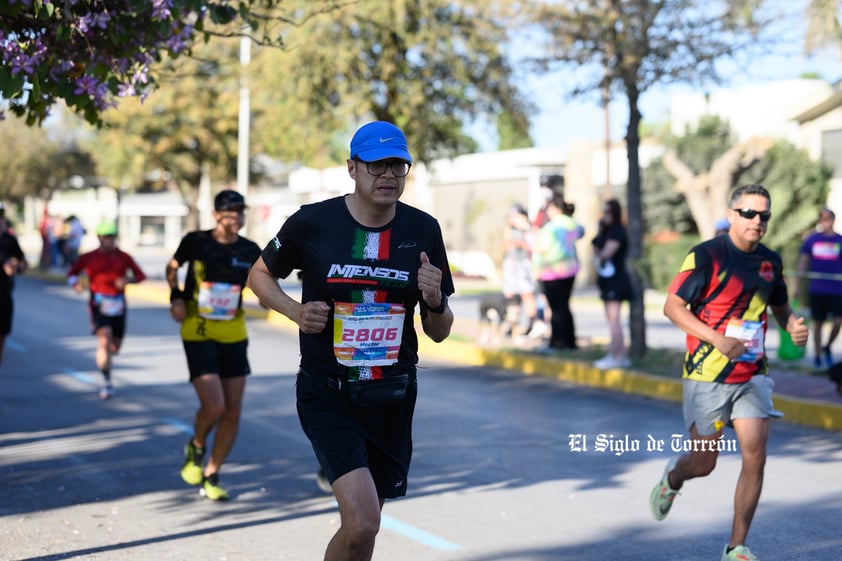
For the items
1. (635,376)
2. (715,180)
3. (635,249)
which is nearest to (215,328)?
(635,376)

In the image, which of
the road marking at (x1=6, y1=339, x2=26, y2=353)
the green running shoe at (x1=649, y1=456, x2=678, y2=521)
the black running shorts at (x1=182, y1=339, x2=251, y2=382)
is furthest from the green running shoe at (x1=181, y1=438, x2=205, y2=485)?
the road marking at (x1=6, y1=339, x2=26, y2=353)

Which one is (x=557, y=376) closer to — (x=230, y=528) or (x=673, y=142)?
(x=230, y=528)

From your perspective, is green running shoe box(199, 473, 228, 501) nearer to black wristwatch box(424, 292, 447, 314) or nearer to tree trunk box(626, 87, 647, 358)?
black wristwatch box(424, 292, 447, 314)

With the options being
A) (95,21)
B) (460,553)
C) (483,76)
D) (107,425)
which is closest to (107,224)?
(107,425)

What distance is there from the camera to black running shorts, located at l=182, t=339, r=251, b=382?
24.2ft

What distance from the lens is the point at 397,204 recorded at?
185 inches

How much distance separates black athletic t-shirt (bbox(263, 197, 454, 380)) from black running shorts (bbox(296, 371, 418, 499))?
0.34ft

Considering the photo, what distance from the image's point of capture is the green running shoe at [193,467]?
759cm

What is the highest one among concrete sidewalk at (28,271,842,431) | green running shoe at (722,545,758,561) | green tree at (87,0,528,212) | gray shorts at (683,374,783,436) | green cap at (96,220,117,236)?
green tree at (87,0,528,212)

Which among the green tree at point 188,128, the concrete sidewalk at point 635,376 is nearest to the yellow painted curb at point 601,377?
the concrete sidewalk at point 635,376

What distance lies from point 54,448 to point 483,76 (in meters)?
17.0

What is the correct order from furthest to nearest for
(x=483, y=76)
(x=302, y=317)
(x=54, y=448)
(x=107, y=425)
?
(x=483, y=76) < (x=107, y=425) < (x=54, y=448) < (x=302, y=317)

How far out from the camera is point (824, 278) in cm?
1383

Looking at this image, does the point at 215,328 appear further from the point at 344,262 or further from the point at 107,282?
the point at 107,282
